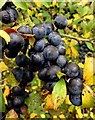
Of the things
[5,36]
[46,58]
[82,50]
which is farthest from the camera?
[82,50]

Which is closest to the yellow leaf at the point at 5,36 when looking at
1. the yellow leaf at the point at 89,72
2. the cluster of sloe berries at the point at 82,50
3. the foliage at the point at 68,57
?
the foliage at the point at 68,57

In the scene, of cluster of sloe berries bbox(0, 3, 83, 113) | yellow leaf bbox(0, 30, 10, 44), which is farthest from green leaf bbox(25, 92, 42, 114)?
yellow leaf bbox(0, 30, 10, 44)

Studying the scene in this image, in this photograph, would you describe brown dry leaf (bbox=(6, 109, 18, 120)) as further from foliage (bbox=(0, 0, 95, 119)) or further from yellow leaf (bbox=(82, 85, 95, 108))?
yellow leaf (bbox=(82, 85, 95, 108))

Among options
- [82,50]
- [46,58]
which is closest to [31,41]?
[46,58]

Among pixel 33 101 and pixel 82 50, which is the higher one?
pixel 82 50

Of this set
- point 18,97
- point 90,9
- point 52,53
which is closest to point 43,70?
point 52,53

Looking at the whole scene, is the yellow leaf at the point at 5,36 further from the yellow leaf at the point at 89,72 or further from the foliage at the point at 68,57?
the yellow leaf at the point at 89,72

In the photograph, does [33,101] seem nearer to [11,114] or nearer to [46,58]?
[11,114]

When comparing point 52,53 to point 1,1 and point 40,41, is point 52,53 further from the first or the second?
point 1,1
